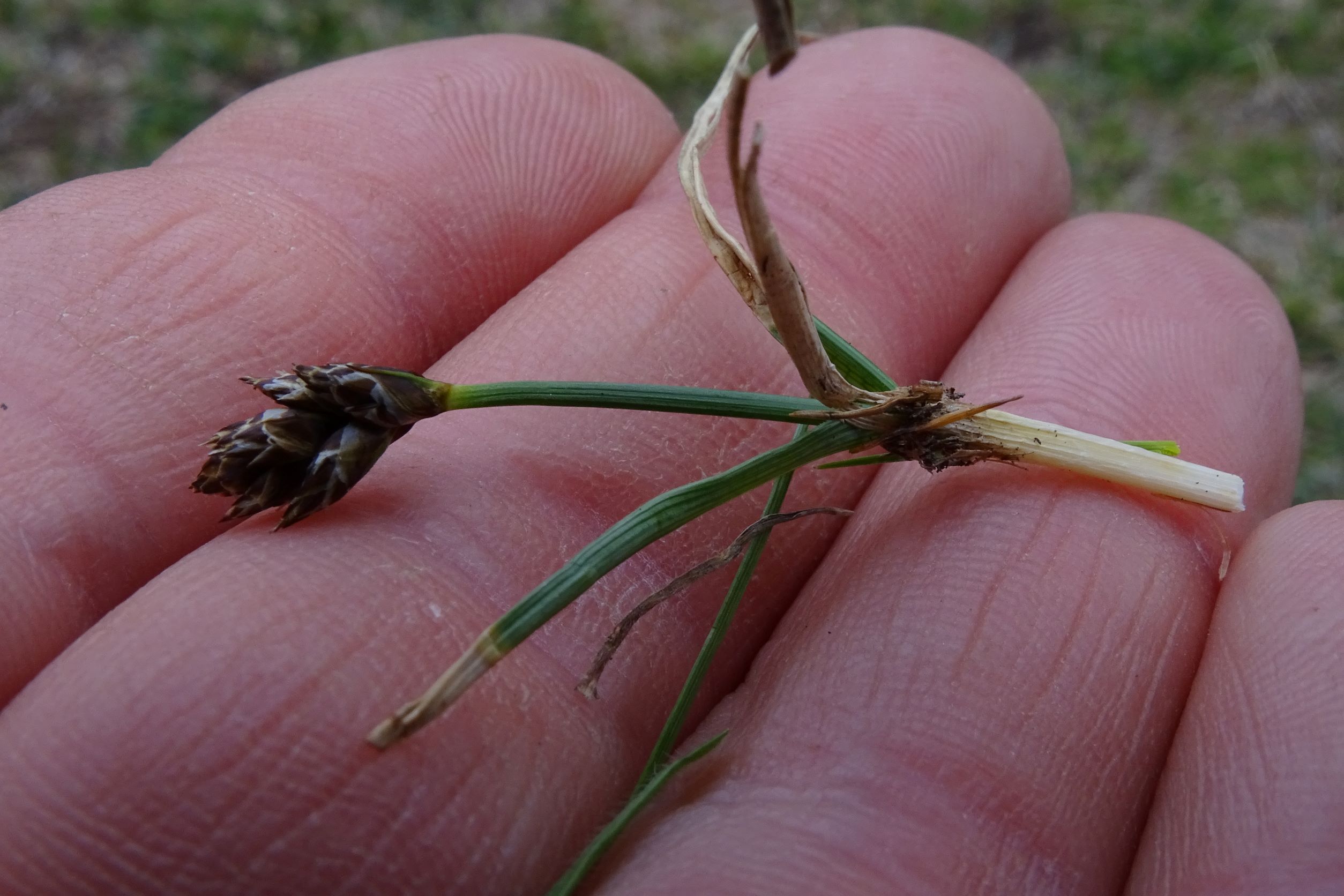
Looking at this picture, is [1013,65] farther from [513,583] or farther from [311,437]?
[311,437]

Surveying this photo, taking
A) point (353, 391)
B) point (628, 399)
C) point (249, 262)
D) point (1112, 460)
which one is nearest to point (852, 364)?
point (628, 399)

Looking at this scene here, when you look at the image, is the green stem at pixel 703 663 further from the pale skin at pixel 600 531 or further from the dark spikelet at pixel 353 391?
the dark spikelet at pixel 353 391

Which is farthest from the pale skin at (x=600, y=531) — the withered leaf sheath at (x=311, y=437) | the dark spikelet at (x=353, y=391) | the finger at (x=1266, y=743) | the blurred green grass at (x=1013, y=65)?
the blurred green grass at (x=1013, y=65)

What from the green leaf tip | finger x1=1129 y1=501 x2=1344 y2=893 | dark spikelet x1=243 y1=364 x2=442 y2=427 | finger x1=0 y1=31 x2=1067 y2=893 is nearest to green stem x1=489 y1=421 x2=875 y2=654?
finger x1=0 y1=31 x2=1067 y2=893

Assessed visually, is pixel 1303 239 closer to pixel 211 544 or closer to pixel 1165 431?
pixel 1165 431

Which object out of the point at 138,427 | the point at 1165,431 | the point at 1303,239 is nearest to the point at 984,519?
the point at 1165,431

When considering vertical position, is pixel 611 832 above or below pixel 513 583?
below
